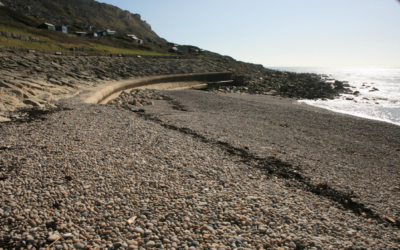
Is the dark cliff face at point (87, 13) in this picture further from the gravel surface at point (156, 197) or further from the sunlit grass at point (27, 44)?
the gravel surface at point (156, 197)

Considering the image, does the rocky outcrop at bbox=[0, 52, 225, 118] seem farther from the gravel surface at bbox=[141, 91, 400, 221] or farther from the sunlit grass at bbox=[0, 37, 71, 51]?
the gravel surface at bbox=[141, 91, 400, 221]

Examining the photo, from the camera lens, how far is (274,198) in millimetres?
4938

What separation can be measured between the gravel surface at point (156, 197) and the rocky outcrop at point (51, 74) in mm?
3463

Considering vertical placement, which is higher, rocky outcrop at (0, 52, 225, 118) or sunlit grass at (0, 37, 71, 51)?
sunlit grass at (0, 37, 71, 51)

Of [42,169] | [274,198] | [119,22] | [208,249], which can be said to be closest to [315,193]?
[274,198]

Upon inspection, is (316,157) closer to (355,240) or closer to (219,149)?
(219,149)

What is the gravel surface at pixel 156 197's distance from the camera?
11.9 feet

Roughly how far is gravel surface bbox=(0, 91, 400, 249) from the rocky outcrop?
Answer: 3.46 meters

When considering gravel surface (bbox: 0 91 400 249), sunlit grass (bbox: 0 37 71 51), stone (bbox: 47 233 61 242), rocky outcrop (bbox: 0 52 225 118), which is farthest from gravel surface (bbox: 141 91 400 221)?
sunlit grass (bbox: 0 37 71 51)

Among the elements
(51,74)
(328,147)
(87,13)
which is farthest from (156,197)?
(87,13)

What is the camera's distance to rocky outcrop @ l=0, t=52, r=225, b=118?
10.8m

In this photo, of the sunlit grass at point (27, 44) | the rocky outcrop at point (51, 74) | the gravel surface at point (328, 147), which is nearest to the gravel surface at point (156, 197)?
the gravel surface at point (328, 147)

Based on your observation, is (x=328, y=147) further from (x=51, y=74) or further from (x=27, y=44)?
(x=27, y=44)

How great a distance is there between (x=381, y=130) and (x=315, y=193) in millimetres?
10187
